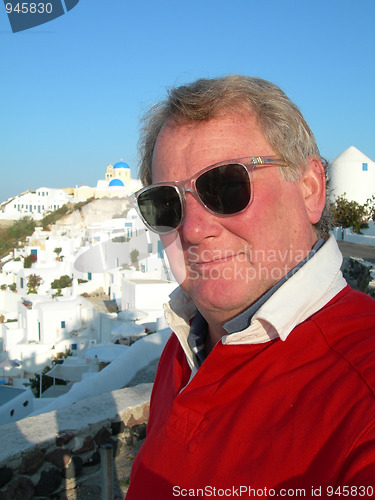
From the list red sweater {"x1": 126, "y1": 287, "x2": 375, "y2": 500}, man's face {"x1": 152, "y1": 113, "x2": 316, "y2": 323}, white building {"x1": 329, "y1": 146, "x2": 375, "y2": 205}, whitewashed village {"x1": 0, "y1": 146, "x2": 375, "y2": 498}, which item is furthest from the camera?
white building {"x1": 329, "y1": 146, "x2": 375, "y2": 205}

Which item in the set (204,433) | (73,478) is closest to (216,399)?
(204,433)

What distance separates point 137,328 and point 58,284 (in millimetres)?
14247

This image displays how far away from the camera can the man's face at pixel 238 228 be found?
102 cm

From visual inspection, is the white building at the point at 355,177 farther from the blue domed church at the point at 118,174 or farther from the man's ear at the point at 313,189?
the blue domed church at the point at 118,174

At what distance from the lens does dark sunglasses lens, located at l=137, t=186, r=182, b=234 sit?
115 cm

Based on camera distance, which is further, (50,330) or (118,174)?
(118,174)

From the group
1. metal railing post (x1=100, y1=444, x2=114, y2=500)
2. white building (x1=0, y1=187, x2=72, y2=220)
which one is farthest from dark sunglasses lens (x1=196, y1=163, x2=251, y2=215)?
white building (x1=0, y1=187, x2=72, y2=220)

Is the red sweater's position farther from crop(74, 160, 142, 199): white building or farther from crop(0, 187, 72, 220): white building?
crop(0, 187, 72, 220): white building

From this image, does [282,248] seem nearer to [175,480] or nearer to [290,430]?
[290,430]

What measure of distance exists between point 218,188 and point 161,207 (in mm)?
221

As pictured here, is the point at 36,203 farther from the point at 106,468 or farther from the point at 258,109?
the point at 258,109

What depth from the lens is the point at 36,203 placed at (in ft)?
183

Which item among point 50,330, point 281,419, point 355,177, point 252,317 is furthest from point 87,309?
point 281,419

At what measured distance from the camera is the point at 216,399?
0.89 meters
